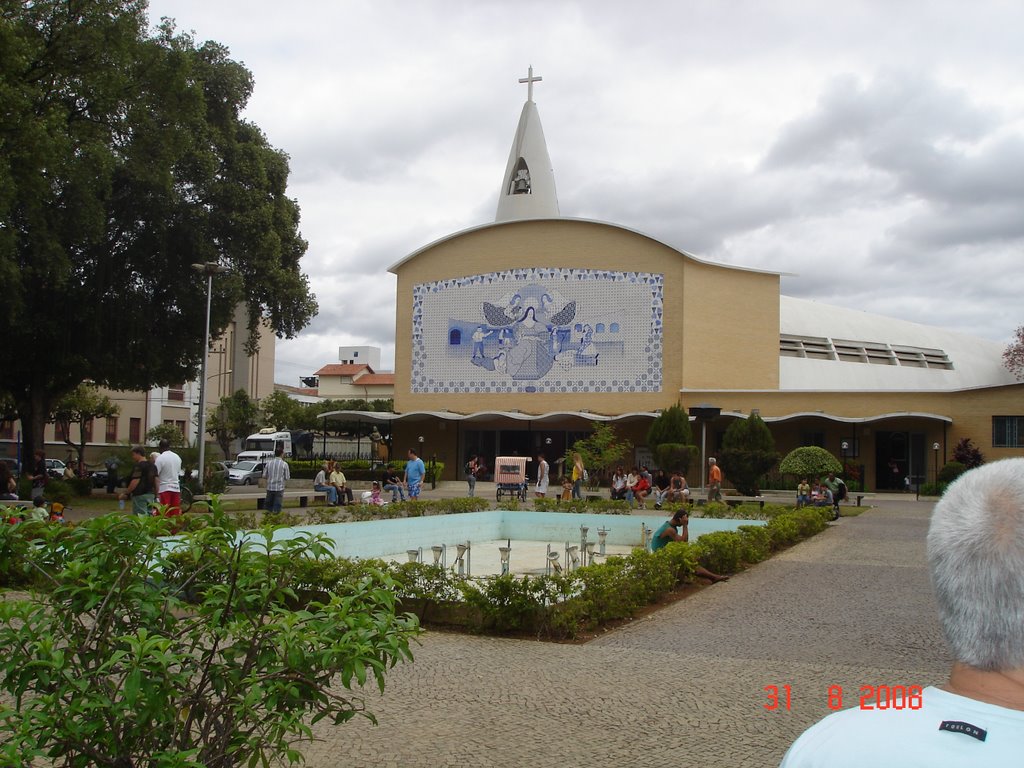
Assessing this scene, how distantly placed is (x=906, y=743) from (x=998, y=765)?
131 mm

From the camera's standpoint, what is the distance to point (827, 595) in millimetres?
10648

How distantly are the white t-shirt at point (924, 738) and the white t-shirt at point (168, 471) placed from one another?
1286cm

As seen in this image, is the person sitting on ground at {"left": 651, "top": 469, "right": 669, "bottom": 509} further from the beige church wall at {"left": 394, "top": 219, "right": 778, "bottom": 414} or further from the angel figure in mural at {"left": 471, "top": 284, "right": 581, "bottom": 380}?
the angel figure in mural at {"left": 471, "top": 284, "right": 581, "bottom": 380}

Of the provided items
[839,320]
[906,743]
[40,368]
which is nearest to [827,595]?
[906,743]

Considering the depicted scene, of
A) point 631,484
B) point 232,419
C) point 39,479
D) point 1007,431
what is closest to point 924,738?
point 39,479

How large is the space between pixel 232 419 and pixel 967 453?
128 ft

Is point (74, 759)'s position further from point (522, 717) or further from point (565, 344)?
point (565, 344)

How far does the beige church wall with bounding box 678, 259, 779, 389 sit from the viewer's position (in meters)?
37.9

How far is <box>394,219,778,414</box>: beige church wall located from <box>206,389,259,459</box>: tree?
16.6 m

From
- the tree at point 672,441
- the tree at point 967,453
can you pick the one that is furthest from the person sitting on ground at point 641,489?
the tree at point 967,453

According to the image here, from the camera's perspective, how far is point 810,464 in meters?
24.2

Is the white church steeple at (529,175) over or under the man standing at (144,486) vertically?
over

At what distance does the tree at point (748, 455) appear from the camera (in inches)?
1113

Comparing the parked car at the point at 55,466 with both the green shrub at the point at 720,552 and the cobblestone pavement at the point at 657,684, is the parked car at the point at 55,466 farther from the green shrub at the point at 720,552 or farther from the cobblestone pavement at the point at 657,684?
the cobblestone pavement at the point at 657,684
